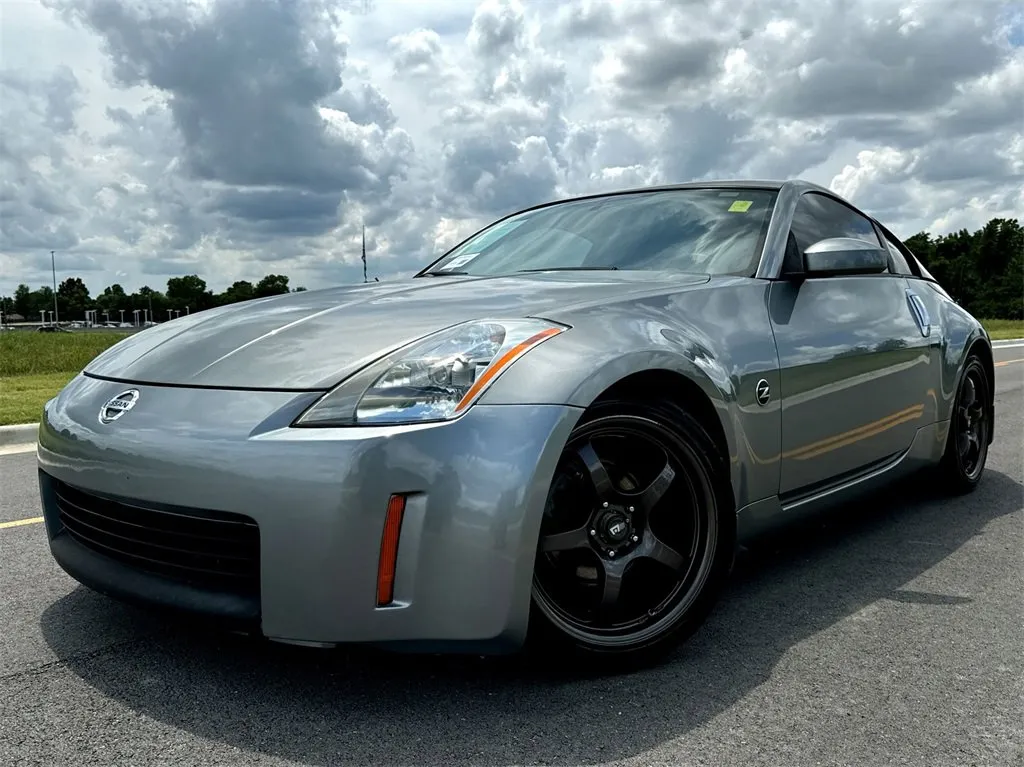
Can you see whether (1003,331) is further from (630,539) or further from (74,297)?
(74,297)

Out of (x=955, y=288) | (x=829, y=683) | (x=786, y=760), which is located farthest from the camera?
(x=955, y=288)

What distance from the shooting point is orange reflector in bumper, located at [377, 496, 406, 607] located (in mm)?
2072

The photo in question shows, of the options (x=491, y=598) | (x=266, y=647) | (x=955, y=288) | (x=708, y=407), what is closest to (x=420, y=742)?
(x=491, y=598)

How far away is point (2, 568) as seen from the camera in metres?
3.40

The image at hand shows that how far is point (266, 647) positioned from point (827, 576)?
1966 mm

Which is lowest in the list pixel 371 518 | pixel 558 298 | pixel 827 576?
pixel 827 576

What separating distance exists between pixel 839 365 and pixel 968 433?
183 centimetres

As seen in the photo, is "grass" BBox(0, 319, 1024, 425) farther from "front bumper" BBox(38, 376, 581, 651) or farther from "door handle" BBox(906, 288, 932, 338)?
"door handle" BBox(906, 288, 932, 338)

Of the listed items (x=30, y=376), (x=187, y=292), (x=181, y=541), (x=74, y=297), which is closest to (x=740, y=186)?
(x=181, y=541)

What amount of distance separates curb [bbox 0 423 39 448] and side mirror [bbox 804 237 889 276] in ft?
19.6

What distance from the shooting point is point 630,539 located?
8.24ft

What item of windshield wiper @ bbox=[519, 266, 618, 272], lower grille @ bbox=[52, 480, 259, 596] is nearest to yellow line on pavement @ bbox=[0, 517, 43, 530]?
lower grille @ bbox=[52, 480, 259, 596]

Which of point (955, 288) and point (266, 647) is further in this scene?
point (955, 288)

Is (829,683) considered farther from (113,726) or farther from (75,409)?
(75,409)
